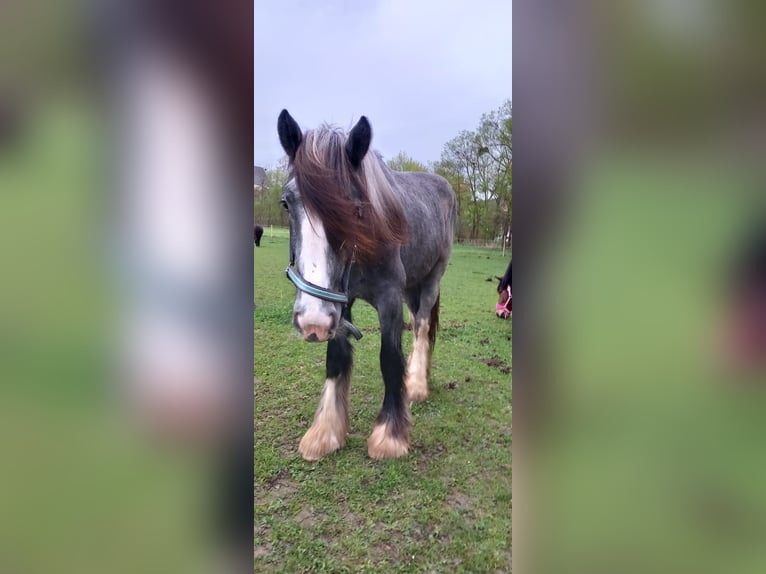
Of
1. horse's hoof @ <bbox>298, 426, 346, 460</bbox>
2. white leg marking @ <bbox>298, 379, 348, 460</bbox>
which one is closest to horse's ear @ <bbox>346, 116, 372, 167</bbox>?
white leg marking @ <bbox>298, 379, 348, 460</bbox>

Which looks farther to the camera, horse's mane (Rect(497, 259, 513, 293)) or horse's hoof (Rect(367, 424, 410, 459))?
horse's hoof (Rect(367, 424, 410, 459))

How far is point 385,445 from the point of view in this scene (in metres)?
1.27

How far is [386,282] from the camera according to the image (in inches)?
53.5

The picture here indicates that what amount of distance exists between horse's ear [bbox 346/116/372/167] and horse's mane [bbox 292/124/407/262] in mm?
20

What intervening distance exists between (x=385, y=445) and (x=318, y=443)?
24 cm

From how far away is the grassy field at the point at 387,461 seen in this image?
1.02 m

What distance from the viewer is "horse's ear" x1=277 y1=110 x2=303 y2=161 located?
1.04 metres

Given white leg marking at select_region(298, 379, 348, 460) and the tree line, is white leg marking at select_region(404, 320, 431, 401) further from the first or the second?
the tree line

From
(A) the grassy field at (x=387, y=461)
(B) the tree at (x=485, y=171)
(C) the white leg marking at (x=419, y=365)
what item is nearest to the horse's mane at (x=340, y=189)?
(A) the grassy field at (x=387, y=461)

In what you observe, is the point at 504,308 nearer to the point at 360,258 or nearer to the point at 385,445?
the point at 360,258

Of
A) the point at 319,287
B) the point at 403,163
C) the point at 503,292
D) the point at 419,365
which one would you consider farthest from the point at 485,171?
the point at 419,365

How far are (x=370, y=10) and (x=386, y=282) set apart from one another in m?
0.86
